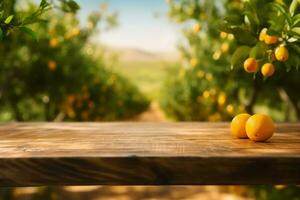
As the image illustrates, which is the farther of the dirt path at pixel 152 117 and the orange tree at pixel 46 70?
the dirt path at pixel 152 117

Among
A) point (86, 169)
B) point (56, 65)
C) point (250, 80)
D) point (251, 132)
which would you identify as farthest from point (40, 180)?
point (56, 65)

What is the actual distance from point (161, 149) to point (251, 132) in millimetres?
336

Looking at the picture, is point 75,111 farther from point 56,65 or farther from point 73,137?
point 73,137

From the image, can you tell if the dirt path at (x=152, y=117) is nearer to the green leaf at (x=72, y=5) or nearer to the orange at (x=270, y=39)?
the green leaf at (x=72, y=5)

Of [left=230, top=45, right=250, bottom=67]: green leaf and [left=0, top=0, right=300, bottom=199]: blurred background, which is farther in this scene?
[left=0, top=0, right=300, bottom=199]: blurred background

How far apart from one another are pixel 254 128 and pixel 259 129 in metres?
0.02

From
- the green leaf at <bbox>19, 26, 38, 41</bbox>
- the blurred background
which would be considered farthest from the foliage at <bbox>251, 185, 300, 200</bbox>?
the green leaf at <bbox>19, 26, 38, 41</bbox>

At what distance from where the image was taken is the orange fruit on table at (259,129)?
1.35m

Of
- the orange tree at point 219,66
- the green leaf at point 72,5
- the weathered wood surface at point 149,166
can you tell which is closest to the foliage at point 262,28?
the weathered wood surface at point 149,166

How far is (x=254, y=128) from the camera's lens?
1357mm

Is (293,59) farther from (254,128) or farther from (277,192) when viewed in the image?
(277,192)

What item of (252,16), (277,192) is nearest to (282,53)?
(252,16)

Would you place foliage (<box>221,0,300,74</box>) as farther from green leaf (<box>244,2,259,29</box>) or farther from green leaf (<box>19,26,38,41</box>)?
green leaf (<box>19,26,38,41</box>)

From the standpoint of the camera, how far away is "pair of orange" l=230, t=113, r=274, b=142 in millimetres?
1349
